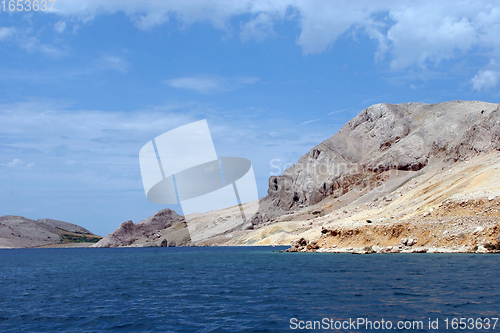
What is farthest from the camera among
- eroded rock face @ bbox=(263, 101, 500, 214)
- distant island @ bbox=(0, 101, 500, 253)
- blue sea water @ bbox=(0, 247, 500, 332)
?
eroded rock face @ bbox=(263, 101, 500, 214)

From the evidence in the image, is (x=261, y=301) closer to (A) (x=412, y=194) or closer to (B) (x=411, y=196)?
(B) (x=411, y=196)


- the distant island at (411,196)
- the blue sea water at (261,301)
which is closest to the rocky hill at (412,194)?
the distant island at (411,196)

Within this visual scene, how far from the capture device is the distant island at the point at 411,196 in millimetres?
54416

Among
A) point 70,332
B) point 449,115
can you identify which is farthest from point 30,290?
point 449,115

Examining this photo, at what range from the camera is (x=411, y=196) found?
321 ft

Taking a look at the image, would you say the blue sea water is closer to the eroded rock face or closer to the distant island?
the distant island

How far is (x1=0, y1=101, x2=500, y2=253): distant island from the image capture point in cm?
5442

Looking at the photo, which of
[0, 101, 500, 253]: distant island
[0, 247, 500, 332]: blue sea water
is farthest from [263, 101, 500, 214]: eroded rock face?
[0, 247, 500, 332]: blue sea water

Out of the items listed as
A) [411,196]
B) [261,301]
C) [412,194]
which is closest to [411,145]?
[412,194]

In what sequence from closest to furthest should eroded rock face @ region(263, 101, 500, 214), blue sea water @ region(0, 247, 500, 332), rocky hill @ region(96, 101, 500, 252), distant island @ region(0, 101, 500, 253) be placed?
blue sea water @ region(0, 247, 500, 332) < distant island @ region(0, 101, 500, 253) < rocky hill @ region(96, 101, 500, 252) < eroded rock face @ region(263, 101, 500, 214)

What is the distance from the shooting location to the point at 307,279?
33.2 m

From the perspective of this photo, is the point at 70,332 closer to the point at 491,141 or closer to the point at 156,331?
the point at 156,331

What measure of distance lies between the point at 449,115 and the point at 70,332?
633ft

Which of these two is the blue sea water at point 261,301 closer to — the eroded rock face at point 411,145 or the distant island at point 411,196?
the distant island at point 411,196
